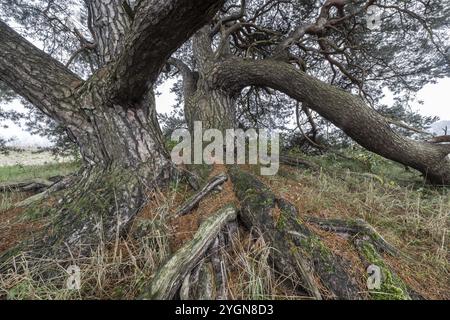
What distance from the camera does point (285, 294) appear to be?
1026mm

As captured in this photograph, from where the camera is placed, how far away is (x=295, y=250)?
112 cm

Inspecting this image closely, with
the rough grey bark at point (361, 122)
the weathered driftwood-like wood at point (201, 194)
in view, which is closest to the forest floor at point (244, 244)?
the weathered driftwood-like wood at point (201, 194)

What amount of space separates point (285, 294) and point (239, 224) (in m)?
0.48

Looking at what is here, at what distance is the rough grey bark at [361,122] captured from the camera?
2.42 metres

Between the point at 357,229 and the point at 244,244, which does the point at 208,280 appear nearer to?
the point at 244,244

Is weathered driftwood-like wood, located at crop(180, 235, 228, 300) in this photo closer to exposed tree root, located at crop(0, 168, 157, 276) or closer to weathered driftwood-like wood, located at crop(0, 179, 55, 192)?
exposed tree root, located at crop(0, 168, 157, 276)

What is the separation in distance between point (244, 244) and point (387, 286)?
0.70 meters

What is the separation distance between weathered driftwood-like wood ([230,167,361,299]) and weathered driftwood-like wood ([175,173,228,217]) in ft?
1.00

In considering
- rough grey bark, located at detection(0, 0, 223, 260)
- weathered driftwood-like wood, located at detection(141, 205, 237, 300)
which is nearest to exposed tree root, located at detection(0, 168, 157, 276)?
rough grey bark, located at detection(0, 0, 223, 260)

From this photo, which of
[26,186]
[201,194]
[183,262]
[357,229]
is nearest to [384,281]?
[357,229]

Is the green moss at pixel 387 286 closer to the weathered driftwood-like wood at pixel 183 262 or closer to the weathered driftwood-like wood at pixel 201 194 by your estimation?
the weathered driftwood-like wood at pixel 183 262

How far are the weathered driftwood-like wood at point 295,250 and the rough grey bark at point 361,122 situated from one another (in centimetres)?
162
